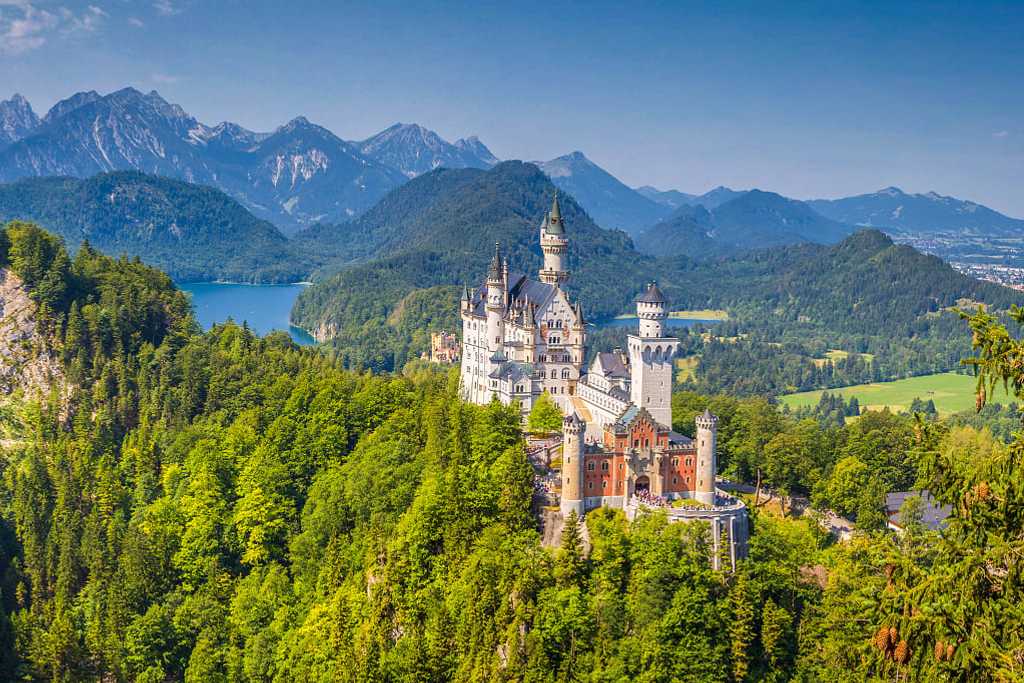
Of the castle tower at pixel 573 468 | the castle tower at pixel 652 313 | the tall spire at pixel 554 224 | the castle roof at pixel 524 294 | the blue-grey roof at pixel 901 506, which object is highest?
the tall spire at pixel 554 224

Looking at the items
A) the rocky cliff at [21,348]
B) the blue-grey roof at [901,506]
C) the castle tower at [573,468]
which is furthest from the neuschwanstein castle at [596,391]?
the rocky cliff at [21,348]

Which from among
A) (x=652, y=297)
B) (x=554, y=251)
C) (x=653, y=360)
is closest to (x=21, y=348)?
(x=554, y=251)

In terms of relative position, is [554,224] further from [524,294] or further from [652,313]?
[652,313]

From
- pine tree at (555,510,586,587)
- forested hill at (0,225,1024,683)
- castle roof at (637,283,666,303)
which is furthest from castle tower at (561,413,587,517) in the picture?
castle roof at (637,283,666,303)

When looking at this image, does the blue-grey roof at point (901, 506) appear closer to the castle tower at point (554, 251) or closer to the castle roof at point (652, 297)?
the castle roof at point (652, 297)

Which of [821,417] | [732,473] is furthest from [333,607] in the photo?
[821,417]

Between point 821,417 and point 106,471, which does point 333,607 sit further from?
point 821,417
